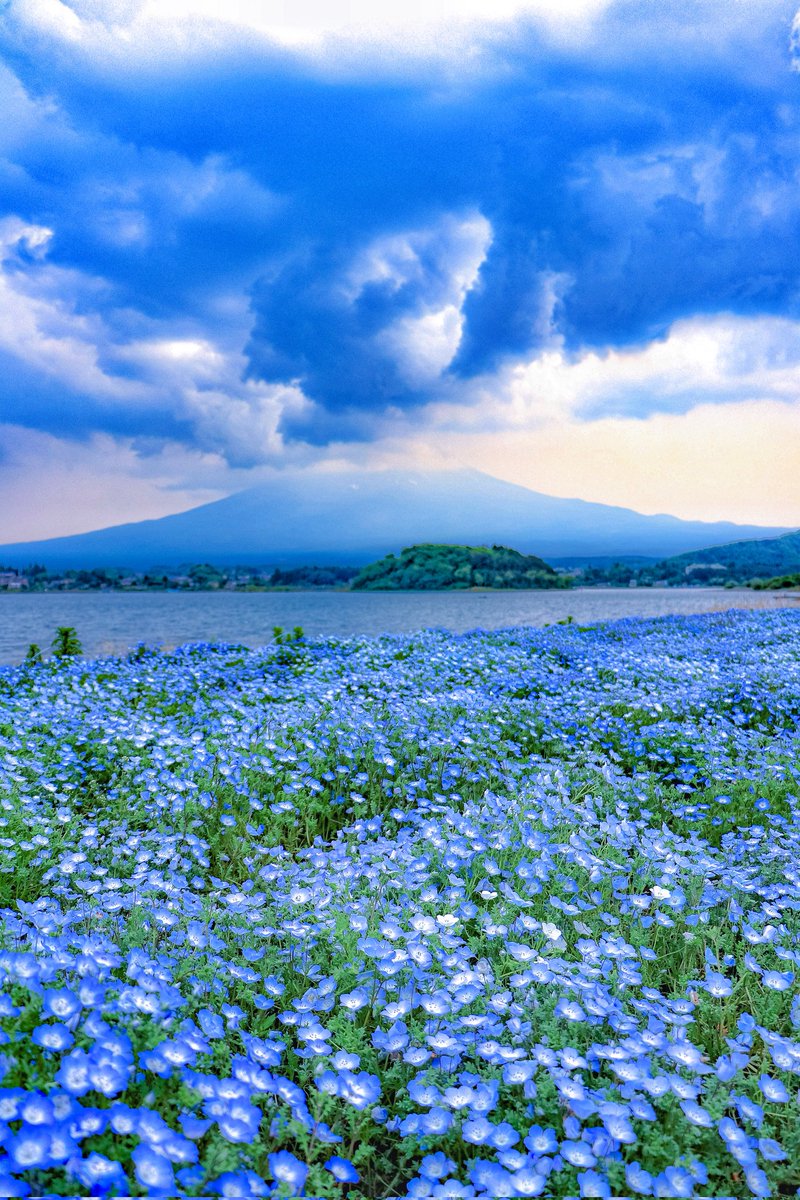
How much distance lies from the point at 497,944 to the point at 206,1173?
1.87 m

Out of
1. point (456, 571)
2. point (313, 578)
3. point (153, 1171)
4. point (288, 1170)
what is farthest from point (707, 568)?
point (153, 1171)

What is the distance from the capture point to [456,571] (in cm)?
11800

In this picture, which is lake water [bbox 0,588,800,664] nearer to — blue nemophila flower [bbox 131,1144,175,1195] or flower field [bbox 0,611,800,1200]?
flower field [bbox 0,611,800,1200]

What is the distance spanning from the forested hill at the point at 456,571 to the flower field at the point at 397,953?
361 feet

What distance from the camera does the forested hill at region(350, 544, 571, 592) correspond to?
11800 centimetres

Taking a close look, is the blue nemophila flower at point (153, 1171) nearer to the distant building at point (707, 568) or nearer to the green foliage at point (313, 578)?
A: the green foliage at point (313, 578)

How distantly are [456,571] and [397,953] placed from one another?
11556cm

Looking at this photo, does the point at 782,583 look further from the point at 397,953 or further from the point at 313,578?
the point at 313,578

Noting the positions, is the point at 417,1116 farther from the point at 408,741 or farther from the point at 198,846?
the point at 408,741

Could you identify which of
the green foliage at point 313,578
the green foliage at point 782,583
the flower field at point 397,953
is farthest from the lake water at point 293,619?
the green foliage at point 313,578

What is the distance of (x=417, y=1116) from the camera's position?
7.59 feet

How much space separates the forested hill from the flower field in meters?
110

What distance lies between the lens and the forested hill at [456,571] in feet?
387

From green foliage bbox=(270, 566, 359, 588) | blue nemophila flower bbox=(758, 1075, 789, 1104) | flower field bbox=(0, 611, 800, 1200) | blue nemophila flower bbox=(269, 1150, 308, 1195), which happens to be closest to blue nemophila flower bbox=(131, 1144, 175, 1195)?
flower field bbox=(0, 611, 800, 1200)
